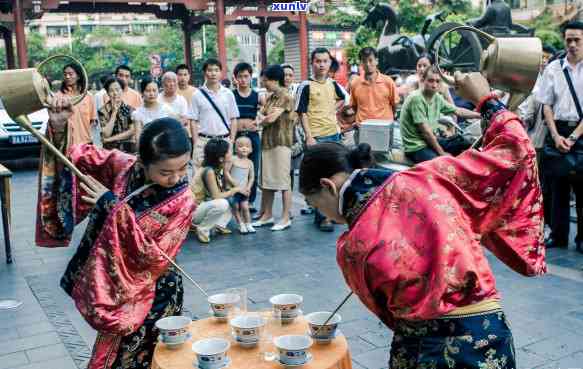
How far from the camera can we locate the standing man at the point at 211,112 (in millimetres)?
6559

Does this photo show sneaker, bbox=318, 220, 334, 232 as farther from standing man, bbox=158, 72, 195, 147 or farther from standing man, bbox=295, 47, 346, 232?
standing man, bbox=158, 72, 195, 147

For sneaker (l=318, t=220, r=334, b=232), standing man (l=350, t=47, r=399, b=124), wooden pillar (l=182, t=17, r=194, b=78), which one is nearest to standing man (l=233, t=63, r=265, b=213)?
standing man (l=350, t=47, r=399, b=124)

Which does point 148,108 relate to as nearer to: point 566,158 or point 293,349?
point 566,158

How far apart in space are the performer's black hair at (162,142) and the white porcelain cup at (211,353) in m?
0.70

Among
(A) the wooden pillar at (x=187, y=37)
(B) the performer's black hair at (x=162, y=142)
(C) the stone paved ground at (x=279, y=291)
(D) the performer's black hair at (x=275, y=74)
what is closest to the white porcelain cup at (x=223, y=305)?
(B) the performer's black hair at (x=162, y=142)

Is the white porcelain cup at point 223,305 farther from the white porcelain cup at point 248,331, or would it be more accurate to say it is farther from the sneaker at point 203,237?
the sneaker at point 203,237

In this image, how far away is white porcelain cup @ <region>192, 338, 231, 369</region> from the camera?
2105 millimetres

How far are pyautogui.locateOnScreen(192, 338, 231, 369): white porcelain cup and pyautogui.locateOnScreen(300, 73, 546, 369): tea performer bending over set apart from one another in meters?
0.56

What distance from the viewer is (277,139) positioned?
6.48 meters

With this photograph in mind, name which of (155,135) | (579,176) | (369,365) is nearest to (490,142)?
(155,135)

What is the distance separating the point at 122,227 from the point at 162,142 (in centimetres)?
35

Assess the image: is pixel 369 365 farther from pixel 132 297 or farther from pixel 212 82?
pixel 212 82

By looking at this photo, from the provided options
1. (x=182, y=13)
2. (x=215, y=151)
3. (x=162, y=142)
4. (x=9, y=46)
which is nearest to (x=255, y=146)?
(x=215, y=151)

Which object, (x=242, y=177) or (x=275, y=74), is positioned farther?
(x=242, y=177)
